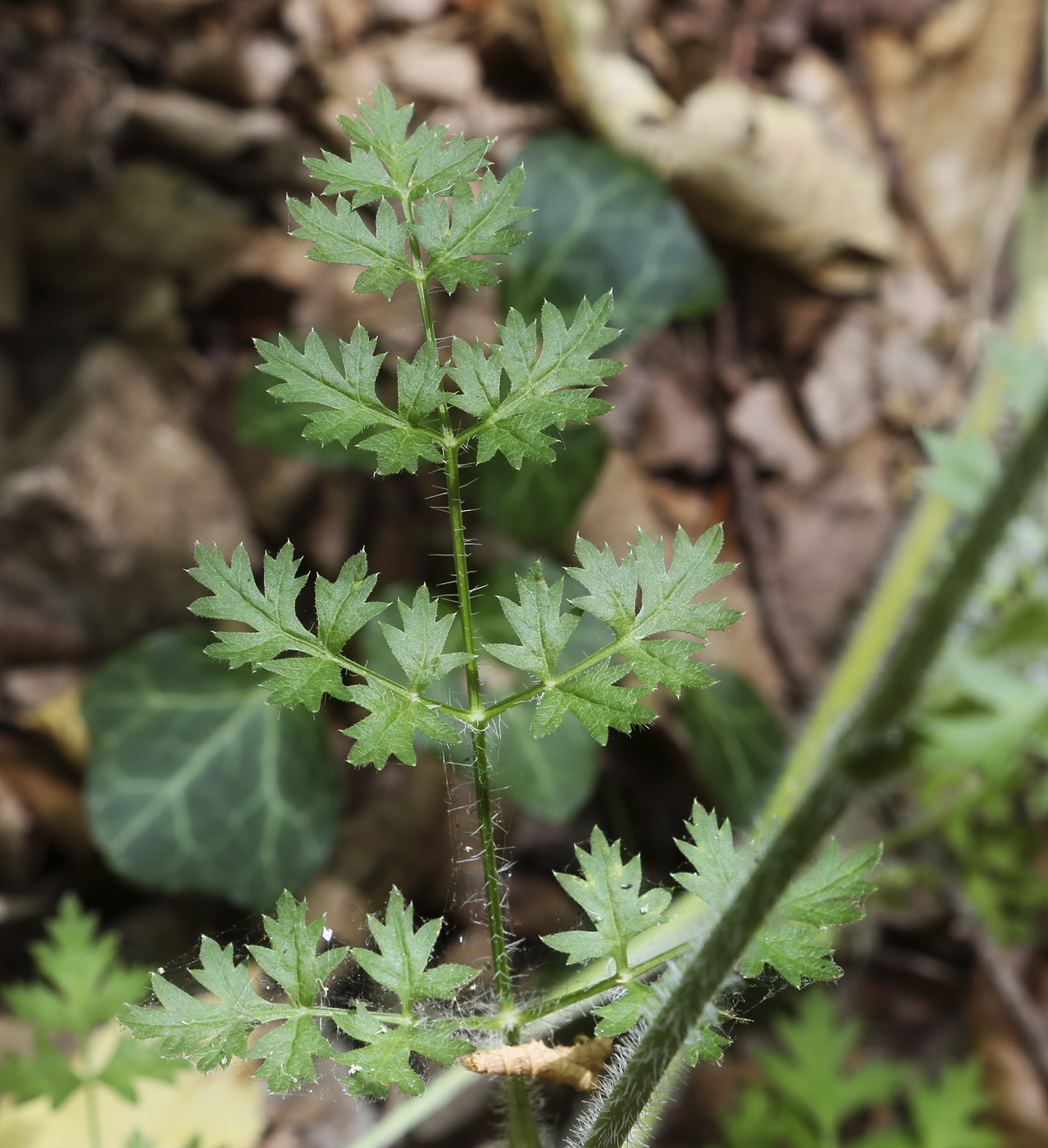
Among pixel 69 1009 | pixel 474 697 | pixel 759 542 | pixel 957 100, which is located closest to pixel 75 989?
pixel 69 1009

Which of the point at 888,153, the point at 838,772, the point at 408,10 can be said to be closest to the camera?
the point at 838,772

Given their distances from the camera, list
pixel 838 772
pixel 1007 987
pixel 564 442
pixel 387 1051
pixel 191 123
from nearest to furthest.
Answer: pixel 838 772
pixel 387 1051
pixel 564 442
pixel 1007 987
pixel 191 123

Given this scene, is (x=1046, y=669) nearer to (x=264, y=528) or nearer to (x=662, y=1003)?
(x=662, y=1003)

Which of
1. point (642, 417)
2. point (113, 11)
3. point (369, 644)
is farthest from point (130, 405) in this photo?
point (642, 417)

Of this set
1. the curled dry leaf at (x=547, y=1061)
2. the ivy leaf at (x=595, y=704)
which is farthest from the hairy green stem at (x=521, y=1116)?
the ivy leaf at (x=595, y=704)

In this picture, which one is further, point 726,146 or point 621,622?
point 726,146

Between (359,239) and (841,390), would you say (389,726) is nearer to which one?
(359,239)

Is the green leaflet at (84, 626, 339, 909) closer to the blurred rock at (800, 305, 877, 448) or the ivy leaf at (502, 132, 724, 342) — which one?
the ivy leaf at (502, 132, 724, 342)
